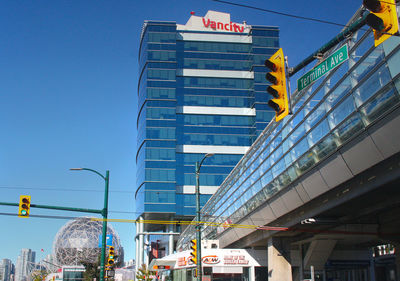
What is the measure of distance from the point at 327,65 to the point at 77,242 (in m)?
108

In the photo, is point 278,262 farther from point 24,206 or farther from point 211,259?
point 24,206

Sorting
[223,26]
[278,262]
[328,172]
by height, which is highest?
[223,26]

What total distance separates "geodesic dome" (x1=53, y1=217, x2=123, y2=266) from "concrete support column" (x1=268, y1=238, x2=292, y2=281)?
81.2 metres

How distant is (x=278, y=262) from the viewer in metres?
34.0

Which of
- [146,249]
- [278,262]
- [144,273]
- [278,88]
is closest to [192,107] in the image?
[146,249]

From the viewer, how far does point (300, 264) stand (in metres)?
35.2

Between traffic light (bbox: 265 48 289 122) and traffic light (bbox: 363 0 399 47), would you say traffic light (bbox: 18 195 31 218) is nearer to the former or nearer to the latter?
traffic light (bbox: 265 48 289 122)

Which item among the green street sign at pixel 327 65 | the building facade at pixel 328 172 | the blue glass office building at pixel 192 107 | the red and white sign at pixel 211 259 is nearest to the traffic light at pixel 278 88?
the green street sign at pixel 327 65

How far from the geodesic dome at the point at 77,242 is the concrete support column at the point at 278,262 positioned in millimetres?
81152

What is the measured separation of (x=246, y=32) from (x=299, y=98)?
78343 millimetres

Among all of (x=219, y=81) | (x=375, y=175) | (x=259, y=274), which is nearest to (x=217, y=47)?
(x=219, y=81)

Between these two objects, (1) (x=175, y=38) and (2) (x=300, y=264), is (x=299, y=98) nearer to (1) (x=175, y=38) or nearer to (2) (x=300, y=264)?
(2) (x=300, y=264)

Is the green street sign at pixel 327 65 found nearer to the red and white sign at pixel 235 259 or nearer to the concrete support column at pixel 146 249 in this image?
the red and white sign at pixel 235 259

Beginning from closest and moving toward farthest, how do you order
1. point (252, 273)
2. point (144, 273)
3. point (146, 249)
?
1. point (252, 273)
2. point (144, 273)
3. point (146, 249)
